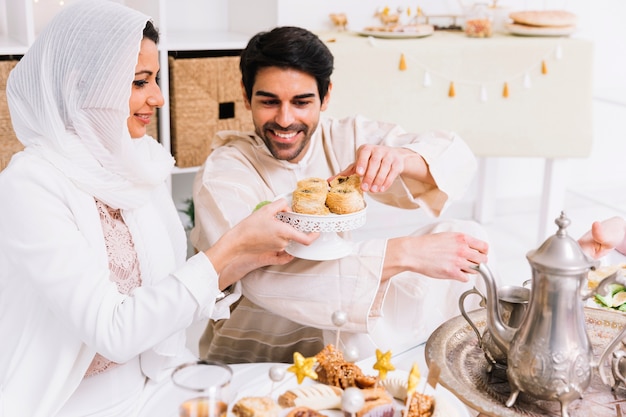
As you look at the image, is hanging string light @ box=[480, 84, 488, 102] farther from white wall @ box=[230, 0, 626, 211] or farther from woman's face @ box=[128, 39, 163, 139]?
woman's face @ box=[128, 39, 163, 139]

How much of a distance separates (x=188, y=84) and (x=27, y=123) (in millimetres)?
1494

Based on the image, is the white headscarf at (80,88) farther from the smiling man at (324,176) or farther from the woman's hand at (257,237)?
the smiling man at (324,176)

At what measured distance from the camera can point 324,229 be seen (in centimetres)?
146

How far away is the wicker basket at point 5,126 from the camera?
259 centimetres

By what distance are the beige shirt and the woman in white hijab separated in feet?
0.50

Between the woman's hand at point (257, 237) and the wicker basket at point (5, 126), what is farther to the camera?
the wicker basket at point (5, 126)

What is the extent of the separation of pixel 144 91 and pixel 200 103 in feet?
4.44

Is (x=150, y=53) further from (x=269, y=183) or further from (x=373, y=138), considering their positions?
(x=373, y=138)

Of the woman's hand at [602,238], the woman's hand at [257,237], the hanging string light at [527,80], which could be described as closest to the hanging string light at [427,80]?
the hanging string light at [527,80]

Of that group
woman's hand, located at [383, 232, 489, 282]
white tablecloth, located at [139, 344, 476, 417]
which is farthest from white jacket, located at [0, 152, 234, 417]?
woman's hand, located at [383, 232, 489, 282]

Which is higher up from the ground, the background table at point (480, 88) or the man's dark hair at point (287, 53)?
the man's dark hair at point (287, 53)

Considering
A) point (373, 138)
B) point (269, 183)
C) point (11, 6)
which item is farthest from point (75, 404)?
point (11, 6)

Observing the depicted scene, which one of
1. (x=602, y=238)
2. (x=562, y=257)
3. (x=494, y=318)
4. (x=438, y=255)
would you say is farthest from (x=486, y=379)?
(x=602, y=238)

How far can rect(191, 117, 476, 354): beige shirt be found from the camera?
1.59m
